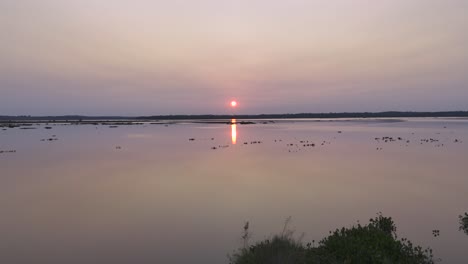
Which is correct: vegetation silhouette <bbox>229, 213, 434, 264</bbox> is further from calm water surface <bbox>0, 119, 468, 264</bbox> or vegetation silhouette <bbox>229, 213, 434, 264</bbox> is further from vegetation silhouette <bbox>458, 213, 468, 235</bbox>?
vegetation silhouette <bbox>458, 213, 468, 235</bbox>

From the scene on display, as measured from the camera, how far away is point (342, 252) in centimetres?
1073

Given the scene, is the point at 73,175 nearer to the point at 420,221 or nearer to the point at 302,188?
the point at 302,188

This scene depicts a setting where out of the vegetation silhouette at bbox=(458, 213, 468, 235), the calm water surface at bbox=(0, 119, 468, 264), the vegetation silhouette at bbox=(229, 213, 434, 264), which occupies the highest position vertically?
the vegetation silhouette at bbox=(229, 213, 434, 264)

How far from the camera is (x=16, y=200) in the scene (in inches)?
771

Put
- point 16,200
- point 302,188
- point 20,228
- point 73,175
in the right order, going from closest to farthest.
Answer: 1. point 20,228
2. point 16,200
3. point 302,188
4. point 73,175

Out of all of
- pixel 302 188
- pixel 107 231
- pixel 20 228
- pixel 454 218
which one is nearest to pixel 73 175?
pixel 20 228

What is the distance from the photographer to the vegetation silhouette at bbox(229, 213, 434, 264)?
9.62m

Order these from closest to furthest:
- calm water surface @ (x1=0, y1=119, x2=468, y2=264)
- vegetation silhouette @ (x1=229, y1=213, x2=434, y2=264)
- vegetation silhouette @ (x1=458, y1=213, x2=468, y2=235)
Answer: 1. vegetation silhouette @ (x1=229, y1=213, x2=434, y2=264)
2. calm water surface @ (x1=0, y1=119, x2=468, y2=264)
3. vegetation silhouette @ (x1=458, y1=213, x2=468, y2=235)

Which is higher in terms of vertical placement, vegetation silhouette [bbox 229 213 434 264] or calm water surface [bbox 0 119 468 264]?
vegetation silhouette [bbox 229 213 434 264]

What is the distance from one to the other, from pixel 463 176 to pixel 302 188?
39.1ft

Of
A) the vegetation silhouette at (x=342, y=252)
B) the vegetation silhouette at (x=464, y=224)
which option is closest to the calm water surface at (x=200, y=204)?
the vegetation silhouette at (x=464, y=224)

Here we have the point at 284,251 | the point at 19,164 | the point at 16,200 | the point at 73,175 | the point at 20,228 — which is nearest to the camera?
the point at 284,251

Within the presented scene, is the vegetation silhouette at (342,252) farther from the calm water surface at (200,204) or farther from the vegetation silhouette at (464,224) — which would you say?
the vegetation silhouette at (464,224)

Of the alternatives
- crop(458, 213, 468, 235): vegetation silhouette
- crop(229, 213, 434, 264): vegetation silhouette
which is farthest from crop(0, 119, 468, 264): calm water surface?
crop(229, 213, 434, 264): vegetation silhouette
